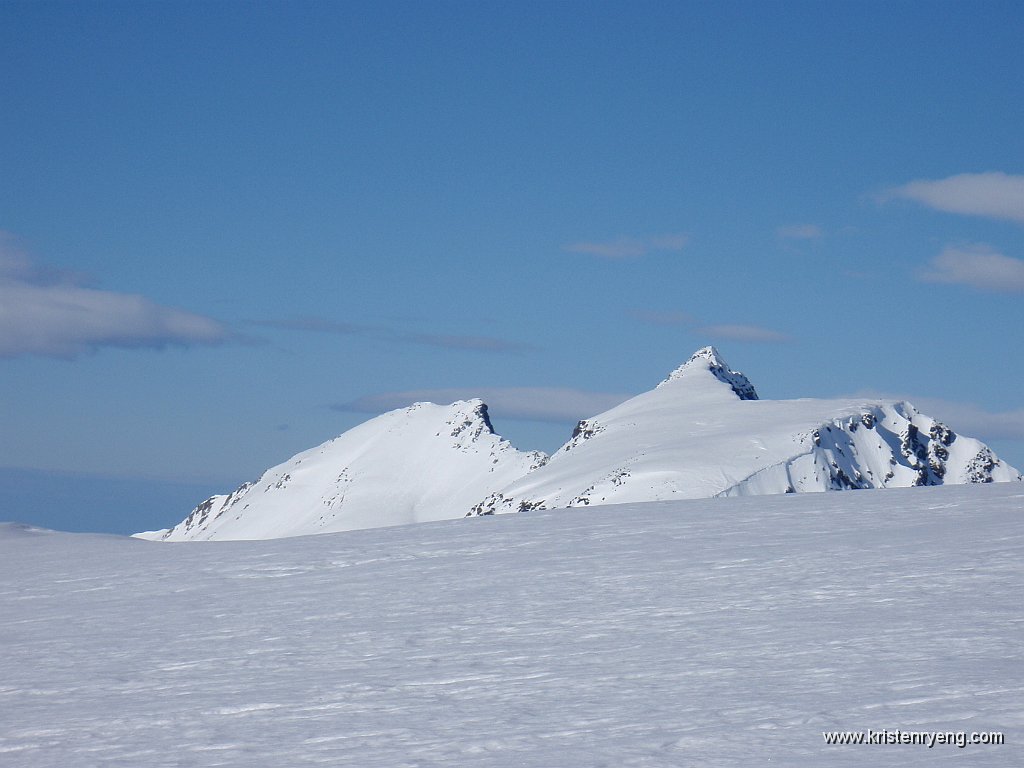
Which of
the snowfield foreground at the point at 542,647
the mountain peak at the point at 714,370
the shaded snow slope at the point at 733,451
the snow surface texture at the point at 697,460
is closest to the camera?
the snowfield foreground at the point at 542,647

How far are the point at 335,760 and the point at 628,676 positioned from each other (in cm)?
231

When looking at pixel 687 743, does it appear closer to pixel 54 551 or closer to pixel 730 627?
pixel 730 627

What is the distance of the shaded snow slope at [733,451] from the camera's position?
332 feet

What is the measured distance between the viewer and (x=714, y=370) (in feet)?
589

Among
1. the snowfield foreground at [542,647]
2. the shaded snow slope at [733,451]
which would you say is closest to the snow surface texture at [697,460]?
the shaded snow slope at [733,451]

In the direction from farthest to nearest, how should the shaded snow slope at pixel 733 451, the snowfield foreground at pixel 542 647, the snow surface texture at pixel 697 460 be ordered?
the snow surface texture at pixel 697 460
the shaded snow slope at pixel 733 451
the snowfield foreground at pixel 542 647

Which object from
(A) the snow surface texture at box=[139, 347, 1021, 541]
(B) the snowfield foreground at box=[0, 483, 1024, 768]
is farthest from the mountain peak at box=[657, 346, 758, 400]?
(B) the snowfield foreground at box=[0, 483, 1024, 768]

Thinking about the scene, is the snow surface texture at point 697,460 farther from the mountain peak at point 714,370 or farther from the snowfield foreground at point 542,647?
the snowfield foreground at point 542,647

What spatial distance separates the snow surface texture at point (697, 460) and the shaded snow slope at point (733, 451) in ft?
0.66

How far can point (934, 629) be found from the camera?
870cm

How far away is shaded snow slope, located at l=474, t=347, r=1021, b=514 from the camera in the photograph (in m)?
101

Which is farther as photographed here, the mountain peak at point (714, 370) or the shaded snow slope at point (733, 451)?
the mountain peak at point (714, 370)

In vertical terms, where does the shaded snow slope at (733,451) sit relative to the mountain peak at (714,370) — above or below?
below

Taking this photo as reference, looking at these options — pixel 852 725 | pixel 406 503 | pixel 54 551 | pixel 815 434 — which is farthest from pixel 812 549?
pixel 406 503
